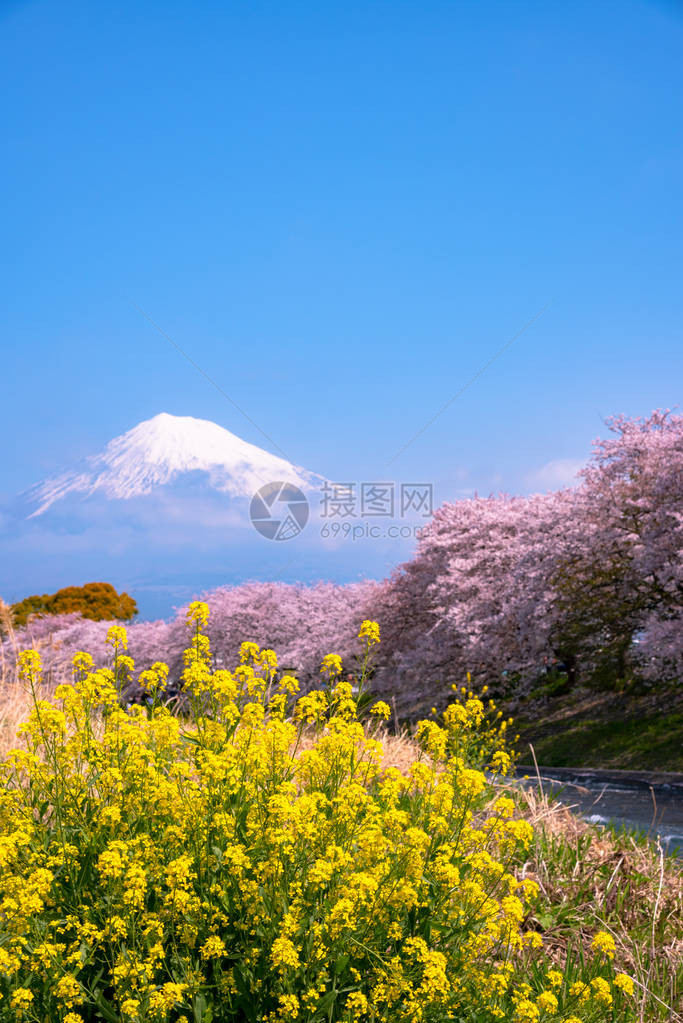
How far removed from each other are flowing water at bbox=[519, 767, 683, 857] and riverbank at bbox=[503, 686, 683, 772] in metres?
1.36

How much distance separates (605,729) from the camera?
56.3 feet

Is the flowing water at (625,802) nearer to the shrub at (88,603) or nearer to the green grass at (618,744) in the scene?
the green grass at (618,744)

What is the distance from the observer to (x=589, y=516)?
56.1 feet

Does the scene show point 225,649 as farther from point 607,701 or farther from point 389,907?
point 389,907

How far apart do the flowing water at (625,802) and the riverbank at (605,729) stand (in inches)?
53.5

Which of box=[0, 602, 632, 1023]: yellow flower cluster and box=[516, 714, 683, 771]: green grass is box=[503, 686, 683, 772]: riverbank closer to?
box=[516, 714, 683, 771]: green grass

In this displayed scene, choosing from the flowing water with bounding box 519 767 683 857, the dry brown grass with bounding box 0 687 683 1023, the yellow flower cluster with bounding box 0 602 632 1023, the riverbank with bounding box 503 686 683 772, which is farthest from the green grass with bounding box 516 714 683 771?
the yellow flower cluster with bounding box 0 602 632 1023

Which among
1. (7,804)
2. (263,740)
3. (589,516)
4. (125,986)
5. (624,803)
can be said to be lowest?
(624,803)

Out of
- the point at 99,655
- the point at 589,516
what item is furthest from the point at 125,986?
the point at 99,655

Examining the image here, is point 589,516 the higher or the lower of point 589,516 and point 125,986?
the higher

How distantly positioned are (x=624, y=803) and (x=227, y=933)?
9.64 m

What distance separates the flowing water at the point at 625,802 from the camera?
8930mm

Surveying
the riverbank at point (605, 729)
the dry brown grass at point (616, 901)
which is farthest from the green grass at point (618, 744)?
the dry brown grass at point (616, 901)

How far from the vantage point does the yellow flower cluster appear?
117 inches
